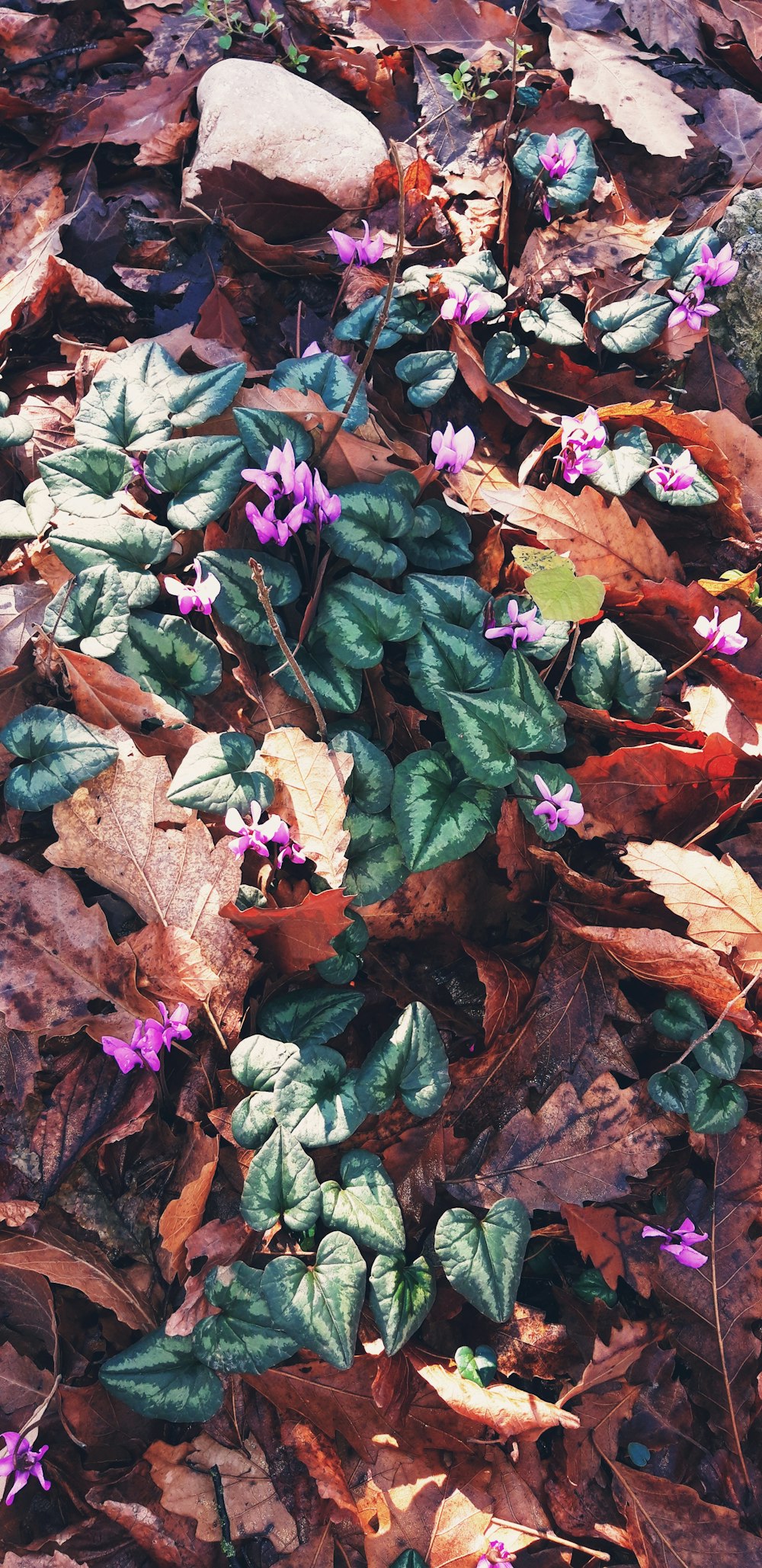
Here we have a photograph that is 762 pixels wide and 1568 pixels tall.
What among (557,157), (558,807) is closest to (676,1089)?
(558,807)

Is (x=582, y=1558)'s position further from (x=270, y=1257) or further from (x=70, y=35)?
(x=70, y=35)

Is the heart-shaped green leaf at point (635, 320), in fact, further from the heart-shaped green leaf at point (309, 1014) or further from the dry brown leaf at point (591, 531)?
the heart-shaped green leaf at point (309, 1014)

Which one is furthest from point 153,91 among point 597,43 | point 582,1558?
point 582,1558

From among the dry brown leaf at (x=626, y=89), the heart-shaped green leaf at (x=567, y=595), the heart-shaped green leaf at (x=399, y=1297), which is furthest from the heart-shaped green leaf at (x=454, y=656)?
the dry brown leaf at (x=626, y=89)

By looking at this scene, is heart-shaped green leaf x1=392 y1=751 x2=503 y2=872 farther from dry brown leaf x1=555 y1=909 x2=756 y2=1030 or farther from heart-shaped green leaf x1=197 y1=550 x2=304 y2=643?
heart-shaped green leaf x1=197 y1=550 x2=304 y2=643

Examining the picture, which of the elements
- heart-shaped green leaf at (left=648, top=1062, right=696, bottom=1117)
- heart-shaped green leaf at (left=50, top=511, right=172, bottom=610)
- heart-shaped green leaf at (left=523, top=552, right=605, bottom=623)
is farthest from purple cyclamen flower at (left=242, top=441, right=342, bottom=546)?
heart-shaped green leaf at (left=648, top=1062, right=696, bottom=1117)

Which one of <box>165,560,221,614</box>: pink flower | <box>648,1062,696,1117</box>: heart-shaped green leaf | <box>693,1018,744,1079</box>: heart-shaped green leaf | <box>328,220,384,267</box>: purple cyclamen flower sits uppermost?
<box>328,220,384,267</box>: purple cyclamen flower
